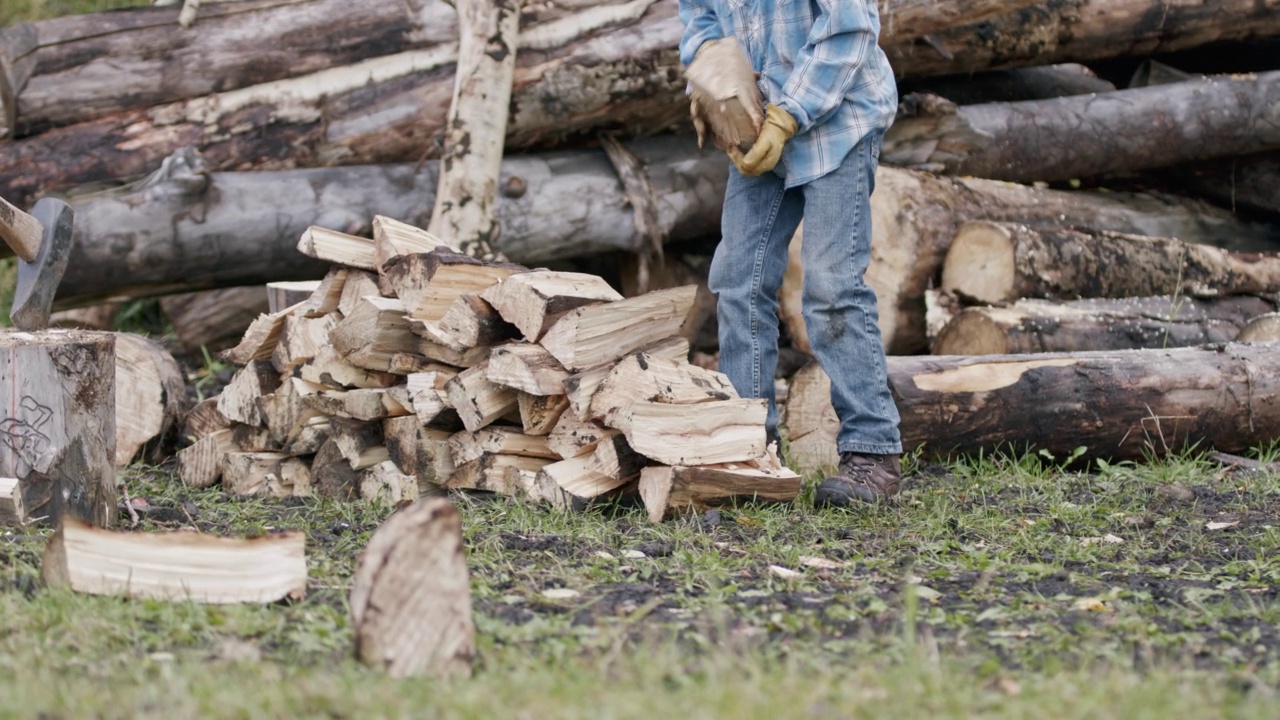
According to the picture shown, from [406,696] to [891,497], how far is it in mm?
2462

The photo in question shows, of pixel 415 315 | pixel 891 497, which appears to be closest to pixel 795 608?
pixel 891 497

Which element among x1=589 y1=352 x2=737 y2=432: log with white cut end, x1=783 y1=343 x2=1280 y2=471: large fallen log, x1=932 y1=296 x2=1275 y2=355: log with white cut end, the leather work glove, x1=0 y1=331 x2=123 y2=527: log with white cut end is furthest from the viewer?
x1=932 y1=296 x2=1275 y2=355: log with white cut end

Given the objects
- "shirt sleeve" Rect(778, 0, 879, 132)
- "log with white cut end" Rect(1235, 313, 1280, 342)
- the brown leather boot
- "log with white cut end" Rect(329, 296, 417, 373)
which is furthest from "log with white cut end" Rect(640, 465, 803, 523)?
"log with white cut end" Rect(1235, 313, 1280, 342)

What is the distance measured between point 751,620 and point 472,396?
1698mm

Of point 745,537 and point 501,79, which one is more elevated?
point 501,79

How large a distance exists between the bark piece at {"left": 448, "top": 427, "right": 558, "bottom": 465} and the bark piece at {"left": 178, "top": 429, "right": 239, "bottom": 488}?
1031 millimetres

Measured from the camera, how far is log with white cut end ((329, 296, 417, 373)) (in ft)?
14.4

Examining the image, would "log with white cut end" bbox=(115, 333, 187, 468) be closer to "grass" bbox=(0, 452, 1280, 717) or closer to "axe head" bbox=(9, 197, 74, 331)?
"grass" bbox=(0, 452, 1280, 717)

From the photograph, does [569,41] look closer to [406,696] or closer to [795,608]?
[795,608]

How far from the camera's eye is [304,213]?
6.21 meters

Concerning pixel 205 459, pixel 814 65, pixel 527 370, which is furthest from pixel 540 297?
pixel 205 459

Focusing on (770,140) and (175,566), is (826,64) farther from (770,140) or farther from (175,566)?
(175,566)

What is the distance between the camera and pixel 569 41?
645cm

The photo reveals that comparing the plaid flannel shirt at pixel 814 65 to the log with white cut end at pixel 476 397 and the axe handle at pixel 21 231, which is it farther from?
the axe handle at pixel 21 231
